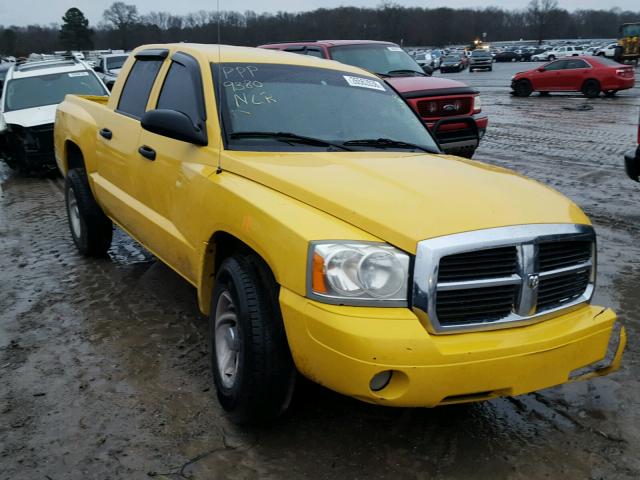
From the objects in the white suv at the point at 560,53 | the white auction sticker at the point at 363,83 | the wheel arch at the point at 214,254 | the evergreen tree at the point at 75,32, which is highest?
the evergreen tree at the point at 75,32

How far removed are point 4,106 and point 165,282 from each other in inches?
293

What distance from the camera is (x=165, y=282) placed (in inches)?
217

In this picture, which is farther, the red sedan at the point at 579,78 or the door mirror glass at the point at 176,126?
the red sedan at the point at 579,78

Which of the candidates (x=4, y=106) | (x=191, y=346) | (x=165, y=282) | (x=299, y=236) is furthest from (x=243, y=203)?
(x=4, y=106)

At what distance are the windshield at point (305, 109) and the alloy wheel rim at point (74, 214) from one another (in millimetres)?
2678

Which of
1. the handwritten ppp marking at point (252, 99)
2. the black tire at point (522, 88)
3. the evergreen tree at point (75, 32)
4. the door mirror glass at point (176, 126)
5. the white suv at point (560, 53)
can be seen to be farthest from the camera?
the white suv at point (560, 53)

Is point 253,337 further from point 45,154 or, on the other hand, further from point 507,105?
point 507,105

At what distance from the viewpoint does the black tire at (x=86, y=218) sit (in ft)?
19.1

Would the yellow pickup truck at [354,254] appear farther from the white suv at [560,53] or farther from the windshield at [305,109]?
the white suv at [560,53]

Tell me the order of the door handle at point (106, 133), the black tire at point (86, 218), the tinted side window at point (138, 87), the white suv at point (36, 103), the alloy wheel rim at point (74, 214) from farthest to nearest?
the white suv at point (36, 103) < the alloy wheel rim at point (74, 214) < the black tire at point (86, 218) < the door handle at point (106, 133) < the tinted side window at point (138, 87)

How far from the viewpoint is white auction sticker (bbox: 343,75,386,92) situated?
4.49 meters

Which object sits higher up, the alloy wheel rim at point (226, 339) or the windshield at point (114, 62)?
the windshield at point (114, 62)

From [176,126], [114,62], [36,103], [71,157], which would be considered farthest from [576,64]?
[176,126]

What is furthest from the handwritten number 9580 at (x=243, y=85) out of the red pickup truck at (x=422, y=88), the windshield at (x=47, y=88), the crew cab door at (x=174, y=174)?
the windshield at (x=47, y=88)
